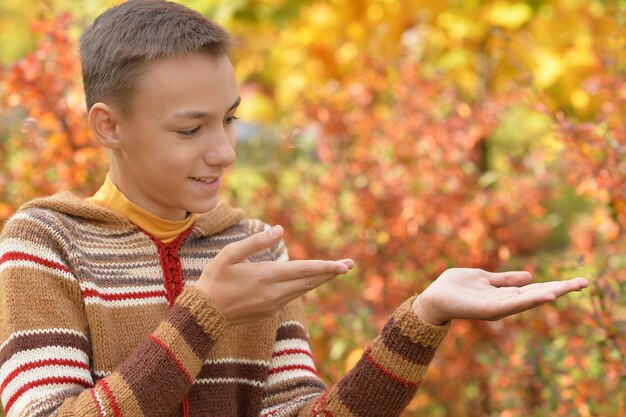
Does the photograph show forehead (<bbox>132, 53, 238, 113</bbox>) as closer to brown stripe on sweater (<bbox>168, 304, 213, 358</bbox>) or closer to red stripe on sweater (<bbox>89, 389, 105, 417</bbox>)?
brown stripe on sweater (<bbox>168, 304, 213, 358</bbox>)

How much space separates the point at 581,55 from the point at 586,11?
8.0 inches

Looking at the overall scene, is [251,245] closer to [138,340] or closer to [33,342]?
[138,340]

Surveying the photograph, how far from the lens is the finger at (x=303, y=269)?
1.67 metres

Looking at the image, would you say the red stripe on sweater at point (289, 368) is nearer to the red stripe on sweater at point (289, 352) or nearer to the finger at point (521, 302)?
the red stripe on sweater at point (289, 352)

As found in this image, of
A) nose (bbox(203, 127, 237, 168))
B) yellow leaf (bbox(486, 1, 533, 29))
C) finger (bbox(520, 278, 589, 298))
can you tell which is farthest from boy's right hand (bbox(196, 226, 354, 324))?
yellow leaf (bbox(486, 1, 533, 29))

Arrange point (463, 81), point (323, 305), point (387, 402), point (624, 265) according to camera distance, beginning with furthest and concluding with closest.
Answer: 1. point (463, 81)
2. point (323, 305)
3. point (624, 265)
4. point (387, 402)

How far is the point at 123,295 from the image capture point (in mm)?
1860

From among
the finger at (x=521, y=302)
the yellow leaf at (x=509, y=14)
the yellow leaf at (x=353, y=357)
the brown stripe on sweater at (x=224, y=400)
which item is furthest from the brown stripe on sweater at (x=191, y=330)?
the yellow leaf at (x=509, y=14)

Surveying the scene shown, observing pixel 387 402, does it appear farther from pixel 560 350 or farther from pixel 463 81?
pixel 463 81

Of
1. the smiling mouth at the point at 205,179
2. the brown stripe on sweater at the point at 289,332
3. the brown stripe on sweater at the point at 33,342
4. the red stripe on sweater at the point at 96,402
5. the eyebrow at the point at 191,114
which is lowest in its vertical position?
the brown stripe on sweater at the point at 289,332

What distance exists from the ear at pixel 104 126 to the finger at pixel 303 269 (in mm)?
449

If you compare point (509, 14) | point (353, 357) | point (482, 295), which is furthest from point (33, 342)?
point (509, 14)

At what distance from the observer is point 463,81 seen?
511 cm

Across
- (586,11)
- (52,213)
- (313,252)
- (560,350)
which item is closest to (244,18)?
(313,252)
